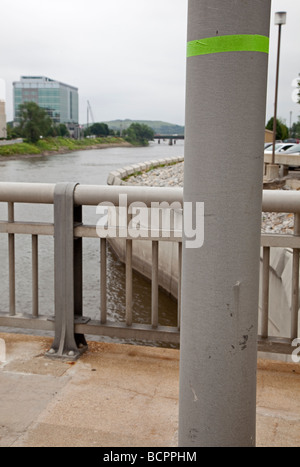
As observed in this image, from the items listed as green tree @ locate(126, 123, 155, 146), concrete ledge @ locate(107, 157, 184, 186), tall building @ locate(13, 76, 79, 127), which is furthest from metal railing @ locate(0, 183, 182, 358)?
tall building @ locate(13, 76, 79, 127)

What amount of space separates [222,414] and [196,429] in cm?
10

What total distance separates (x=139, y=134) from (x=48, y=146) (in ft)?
93.3

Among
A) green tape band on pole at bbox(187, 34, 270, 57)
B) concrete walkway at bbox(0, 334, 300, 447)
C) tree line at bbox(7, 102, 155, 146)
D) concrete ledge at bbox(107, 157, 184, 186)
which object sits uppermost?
tree line at bbox(7, 102, 155, 146)

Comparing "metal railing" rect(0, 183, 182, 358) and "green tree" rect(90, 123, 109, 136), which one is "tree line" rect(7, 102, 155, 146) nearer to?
"green tree" rect(90, 123, 109, 136)

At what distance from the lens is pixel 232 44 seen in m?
1.41

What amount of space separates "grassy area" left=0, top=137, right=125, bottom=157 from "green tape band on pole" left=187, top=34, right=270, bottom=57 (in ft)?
186

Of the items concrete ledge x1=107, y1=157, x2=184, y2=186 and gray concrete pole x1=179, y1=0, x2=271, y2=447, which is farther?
concrete ledge x1=107, y1=157, x2=184, y2=186

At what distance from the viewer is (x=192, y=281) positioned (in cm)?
156

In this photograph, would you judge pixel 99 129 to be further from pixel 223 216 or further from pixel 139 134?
pixel 223 216

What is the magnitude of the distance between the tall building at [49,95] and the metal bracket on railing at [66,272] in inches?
4167

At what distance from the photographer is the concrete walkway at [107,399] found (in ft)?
7.95

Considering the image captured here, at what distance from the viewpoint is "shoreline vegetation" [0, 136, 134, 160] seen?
2329 inches

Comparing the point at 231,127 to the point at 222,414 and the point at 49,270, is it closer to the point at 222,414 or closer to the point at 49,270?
the point at 222,414
